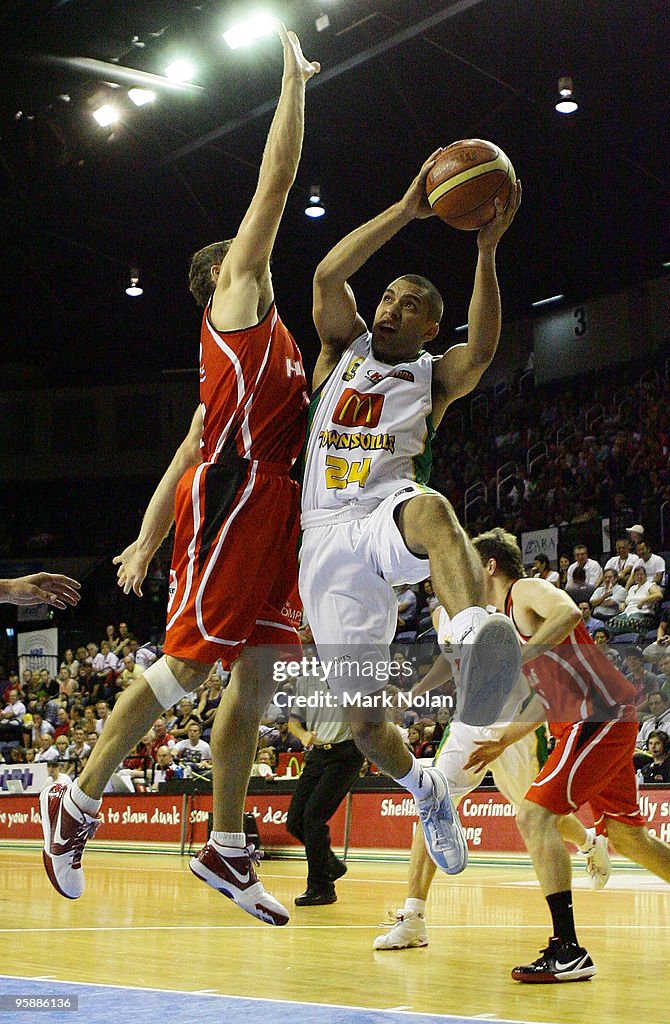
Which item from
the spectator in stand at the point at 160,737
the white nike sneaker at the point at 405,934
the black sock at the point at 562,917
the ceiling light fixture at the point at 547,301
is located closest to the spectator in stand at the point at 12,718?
the spectator in stand at the point at 160,737

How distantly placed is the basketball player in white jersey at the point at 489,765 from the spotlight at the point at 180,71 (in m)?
10.1

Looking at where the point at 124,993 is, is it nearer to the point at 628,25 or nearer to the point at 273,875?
the point at 273,875

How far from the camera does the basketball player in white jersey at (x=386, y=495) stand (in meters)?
4.05

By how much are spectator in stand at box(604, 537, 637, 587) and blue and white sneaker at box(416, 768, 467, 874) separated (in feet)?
33.5

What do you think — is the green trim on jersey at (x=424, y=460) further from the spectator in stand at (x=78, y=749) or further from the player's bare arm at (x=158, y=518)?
the spectator in stand at (x=78, y=749)

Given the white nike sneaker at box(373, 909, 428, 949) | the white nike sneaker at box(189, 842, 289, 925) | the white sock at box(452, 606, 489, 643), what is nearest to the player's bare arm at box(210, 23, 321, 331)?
the white sock at box(452, 606, 489, 643)

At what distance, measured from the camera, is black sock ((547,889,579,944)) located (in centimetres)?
511

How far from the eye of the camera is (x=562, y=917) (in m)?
5.14

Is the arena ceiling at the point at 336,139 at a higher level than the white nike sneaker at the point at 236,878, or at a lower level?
higher

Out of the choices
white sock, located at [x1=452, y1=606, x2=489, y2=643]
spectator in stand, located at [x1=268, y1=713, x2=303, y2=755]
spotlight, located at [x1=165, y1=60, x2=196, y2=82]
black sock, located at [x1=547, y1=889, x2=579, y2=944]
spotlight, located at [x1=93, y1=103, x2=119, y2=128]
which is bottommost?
spectator in stand, located at [x1=268, y1=713, x2=303, y2=755]

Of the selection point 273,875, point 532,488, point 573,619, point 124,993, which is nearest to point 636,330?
point 532,488

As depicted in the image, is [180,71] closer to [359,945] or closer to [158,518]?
[158,518]

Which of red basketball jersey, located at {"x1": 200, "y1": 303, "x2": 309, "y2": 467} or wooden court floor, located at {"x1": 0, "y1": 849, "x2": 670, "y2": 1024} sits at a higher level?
red basketball jersey, located at {"x1": 200, "y1": 303, "x2": 309, "y2": 467}

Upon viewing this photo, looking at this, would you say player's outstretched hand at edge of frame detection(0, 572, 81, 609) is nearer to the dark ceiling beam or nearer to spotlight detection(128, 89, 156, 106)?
the dark ceiling beam
